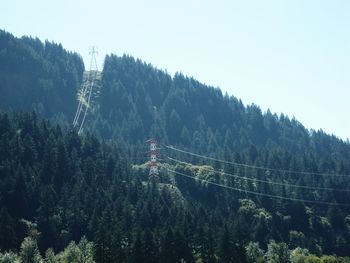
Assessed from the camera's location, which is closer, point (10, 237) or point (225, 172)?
point (10, 237)

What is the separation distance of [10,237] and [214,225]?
48.0 metres

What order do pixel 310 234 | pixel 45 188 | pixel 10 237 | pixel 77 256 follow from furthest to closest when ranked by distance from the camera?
pixel 310 234 < pixel 45 188 < pixel 10 237 < pixel 77 256

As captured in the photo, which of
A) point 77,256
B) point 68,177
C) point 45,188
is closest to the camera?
point 77,256

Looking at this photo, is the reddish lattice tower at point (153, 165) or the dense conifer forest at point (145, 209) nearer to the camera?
the dense conifer forest at point (145, 209)

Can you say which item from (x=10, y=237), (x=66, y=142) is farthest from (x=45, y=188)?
(x=66, y=142)

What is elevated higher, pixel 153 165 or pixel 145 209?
pixel 153 165

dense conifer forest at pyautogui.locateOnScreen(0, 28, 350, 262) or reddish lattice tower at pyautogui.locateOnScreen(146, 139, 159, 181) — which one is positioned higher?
reddish lattice tower at pyautogui.locateOnScreen(146, 139, 159, 181)

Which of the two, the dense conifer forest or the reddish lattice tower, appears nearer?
the dense conifer forest

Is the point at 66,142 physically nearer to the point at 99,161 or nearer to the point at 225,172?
the point at 99,161

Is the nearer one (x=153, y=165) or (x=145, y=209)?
(x=145, y=209)

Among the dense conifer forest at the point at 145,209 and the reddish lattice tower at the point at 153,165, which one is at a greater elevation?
the reddish lattice tower at the point at 153,165

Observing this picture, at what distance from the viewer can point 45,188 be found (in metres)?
138

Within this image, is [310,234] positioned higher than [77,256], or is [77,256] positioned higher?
[310,234]

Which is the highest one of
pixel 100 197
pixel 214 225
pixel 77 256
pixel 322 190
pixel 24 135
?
pixel 24 135
